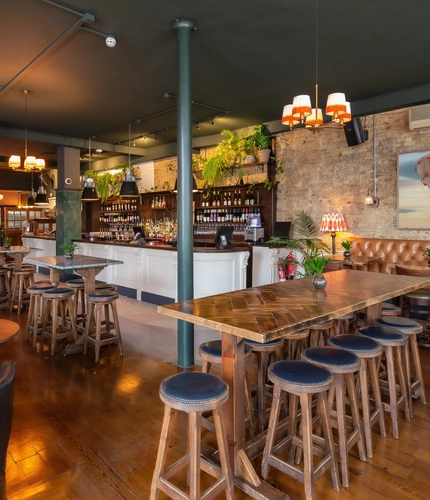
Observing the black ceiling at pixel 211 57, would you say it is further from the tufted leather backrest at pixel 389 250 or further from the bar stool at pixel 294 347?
the bar stool at pixel 294 347

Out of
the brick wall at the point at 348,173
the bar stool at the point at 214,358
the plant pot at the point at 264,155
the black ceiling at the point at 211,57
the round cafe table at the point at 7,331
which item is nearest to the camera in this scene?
the round cafe table at the point at 7,331

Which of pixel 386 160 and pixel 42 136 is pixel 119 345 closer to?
pixel 386 160

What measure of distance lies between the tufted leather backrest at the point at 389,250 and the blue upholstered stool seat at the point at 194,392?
5.17 meters

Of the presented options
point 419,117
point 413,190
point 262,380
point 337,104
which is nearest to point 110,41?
point 337,104

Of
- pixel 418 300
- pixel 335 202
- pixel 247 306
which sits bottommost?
pixel 418 300

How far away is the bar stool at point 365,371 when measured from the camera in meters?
2.49

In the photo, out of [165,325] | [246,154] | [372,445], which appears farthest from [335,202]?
[372,445]

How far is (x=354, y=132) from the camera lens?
682 cm

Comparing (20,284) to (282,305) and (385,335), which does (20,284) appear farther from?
(385,335)

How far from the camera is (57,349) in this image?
4441 millimetres

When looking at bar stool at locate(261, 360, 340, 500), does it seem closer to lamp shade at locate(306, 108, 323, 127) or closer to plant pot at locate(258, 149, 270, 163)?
lamp shade at locate(306, 108, 323, 127)

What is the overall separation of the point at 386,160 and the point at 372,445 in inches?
215

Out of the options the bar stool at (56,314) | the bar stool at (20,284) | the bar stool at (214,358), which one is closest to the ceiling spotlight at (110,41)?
the bar stool at (56,314)

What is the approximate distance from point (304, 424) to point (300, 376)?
241 mm
